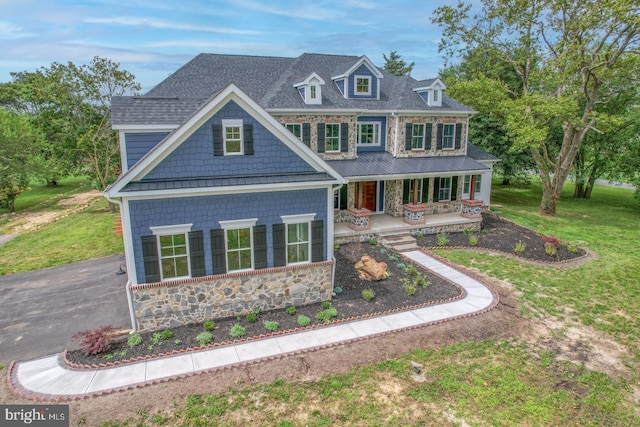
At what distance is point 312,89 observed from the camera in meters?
21.8

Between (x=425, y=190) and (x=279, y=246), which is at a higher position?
(x=425, y=190)

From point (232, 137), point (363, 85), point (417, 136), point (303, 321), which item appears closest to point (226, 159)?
point (232, 137)

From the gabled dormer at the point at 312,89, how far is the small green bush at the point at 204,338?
566 inches

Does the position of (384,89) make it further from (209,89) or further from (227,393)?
(227,393)

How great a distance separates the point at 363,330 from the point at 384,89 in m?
18.2

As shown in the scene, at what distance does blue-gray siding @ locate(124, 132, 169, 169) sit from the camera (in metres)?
12.6

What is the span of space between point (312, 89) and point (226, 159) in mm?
11182

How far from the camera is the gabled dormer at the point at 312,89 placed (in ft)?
70.7

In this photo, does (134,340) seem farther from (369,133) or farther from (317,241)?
(369,133)

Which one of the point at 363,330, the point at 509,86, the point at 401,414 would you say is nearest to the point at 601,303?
the point at 363,330

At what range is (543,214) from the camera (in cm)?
2881

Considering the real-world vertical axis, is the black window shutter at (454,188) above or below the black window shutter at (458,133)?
below

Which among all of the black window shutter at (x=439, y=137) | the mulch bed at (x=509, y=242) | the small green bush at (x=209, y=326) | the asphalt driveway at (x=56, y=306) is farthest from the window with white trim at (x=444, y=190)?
the asphalt driveway at (x=56, y=306)

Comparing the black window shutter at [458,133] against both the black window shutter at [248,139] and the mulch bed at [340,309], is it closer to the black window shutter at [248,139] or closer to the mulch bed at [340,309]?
the mulch bed at [340,309]
